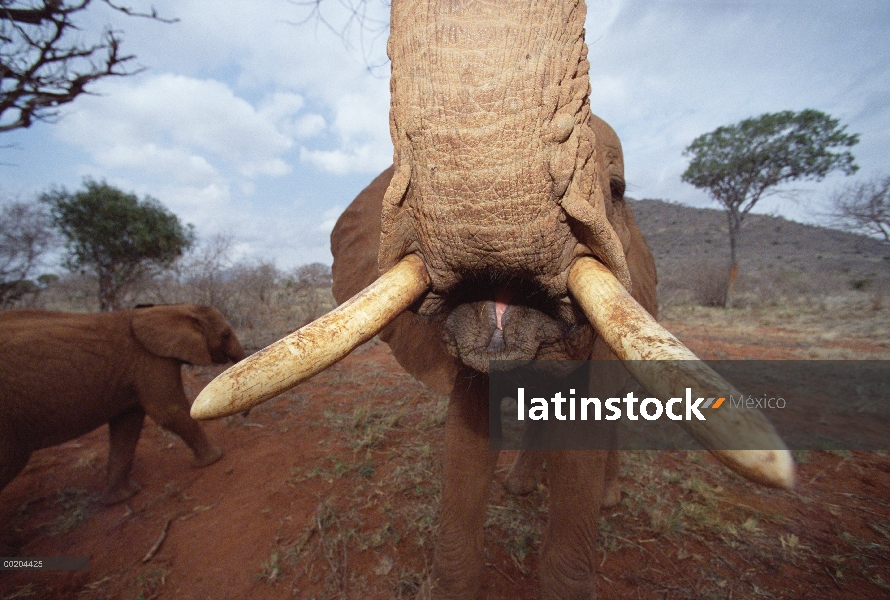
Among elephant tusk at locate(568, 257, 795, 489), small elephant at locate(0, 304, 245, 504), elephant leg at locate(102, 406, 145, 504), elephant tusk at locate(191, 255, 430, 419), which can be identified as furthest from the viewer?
elephant leg at locate(102, 406, 145, 504)

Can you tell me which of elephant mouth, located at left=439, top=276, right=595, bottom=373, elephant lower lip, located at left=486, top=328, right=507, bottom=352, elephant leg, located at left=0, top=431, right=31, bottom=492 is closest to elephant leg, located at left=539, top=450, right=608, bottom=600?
elephant mouth, located at left=439, top=276, right=595, bottom=373

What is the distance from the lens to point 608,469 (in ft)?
8.92

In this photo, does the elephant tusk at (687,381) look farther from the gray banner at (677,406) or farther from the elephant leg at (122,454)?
the elephant leg at (122,454)

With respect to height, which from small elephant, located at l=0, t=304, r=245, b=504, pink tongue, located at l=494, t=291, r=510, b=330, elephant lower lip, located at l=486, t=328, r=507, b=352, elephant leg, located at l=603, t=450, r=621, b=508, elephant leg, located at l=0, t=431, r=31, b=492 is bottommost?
elephant leg, located at l=603, t=450, r=621, b=508

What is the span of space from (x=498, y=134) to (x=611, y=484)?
266 centimetres

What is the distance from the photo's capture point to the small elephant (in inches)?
104

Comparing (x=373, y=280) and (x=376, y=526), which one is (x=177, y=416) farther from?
(x=373, y=280)

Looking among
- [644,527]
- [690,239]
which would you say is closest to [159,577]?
[644,527]

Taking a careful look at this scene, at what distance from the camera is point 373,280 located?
1846 mm

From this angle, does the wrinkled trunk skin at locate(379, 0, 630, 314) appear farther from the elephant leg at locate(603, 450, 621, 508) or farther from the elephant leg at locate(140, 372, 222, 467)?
the elephant leg at locate(140, 372, 222, 467)

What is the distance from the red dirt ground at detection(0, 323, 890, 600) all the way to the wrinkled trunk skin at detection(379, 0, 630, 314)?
1952 mm

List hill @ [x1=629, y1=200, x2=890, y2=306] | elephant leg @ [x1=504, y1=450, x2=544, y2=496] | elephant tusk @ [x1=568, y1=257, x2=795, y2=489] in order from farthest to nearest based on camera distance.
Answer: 1. hill @ [x1=629, y1=200, x2=890, y2=306]
2. elephant leg @ [x1=504, y1=450, x2=544, y2=496]
3. elephant tusk @ [x1=568, y1=257, x2=795, y2=489]

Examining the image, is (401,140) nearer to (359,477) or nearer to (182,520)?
(359,477)

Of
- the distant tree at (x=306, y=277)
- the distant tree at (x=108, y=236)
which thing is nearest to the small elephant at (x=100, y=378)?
the distant tree at (x=108, y=236)
